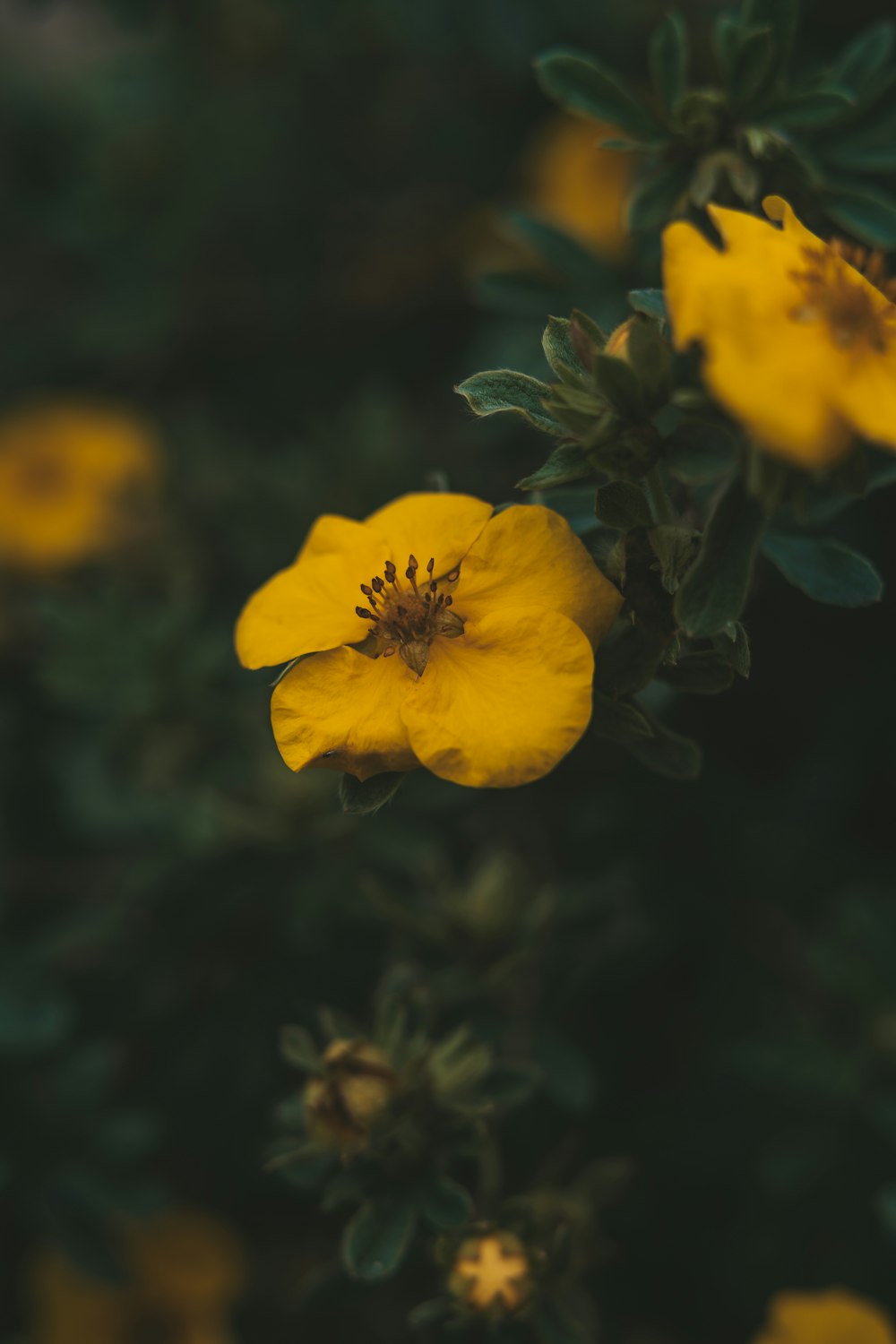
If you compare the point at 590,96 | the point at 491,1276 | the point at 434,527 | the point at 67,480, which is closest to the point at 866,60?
the point at 590,96

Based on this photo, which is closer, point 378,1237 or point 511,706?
point 511,706

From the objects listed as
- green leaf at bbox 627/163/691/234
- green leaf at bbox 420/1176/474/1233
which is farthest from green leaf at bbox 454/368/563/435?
green leaf at bbox 420/1176/474/1233

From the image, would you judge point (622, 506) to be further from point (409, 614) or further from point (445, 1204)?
point (445, 1204)

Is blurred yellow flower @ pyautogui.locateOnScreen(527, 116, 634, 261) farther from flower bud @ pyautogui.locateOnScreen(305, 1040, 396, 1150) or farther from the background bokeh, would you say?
flower bud @ pyautogui.locateOnScreen(305, 1040, 396, 1150)

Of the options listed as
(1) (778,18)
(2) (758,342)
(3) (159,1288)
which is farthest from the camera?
(3) (159,1288)

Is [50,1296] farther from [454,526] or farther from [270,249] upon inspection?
[270,249]

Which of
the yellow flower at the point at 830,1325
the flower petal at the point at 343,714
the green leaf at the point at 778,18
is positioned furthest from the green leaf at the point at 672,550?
the yellow flower at the point at 830,1325

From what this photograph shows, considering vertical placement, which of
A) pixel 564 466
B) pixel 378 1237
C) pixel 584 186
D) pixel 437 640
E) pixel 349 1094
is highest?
pixel 564 466

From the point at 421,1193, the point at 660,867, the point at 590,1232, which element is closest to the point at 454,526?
the point at 421,1193
